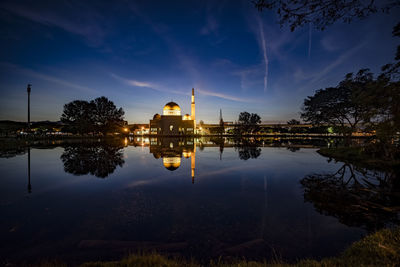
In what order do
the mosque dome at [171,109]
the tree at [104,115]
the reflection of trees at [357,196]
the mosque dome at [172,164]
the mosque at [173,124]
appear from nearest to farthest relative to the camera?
the reflection of trees at [357,196] → the mosque dome at [172,164] → the tree at [104,115] → the mosque at [173,124] → the mosque dome at [171,109]

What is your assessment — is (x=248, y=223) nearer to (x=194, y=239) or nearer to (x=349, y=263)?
(x=194, y=239)

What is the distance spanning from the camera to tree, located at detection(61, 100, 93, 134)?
7099cm

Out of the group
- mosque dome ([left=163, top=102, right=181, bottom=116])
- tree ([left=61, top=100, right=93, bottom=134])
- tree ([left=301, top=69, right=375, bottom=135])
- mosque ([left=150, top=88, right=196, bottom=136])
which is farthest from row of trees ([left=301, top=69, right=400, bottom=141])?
tree ([left=61, top=100, right=93, bottom=134])

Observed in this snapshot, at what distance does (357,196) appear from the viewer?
32.1ft

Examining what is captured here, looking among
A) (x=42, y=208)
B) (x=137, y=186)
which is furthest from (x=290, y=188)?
(x=42, y=208)

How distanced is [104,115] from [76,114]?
10.1m

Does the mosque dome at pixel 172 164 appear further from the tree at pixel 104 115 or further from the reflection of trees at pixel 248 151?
the tree at pixel 104 115

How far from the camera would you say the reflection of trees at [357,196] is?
738 cm

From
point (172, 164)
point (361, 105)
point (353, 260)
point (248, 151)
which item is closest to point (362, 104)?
point (361, 105)

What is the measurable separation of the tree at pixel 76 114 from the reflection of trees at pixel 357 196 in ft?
255

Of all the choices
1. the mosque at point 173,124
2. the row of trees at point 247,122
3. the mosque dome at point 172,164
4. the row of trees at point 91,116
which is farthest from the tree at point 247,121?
the mosque dome at point 172,164

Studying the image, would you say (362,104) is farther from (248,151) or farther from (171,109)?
(171,109)

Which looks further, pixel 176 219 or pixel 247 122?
pixel 247 122

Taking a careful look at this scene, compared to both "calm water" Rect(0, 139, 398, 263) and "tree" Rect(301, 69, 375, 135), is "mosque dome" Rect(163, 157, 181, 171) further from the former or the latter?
"tree" Rect(301, 69, 375, 135)
